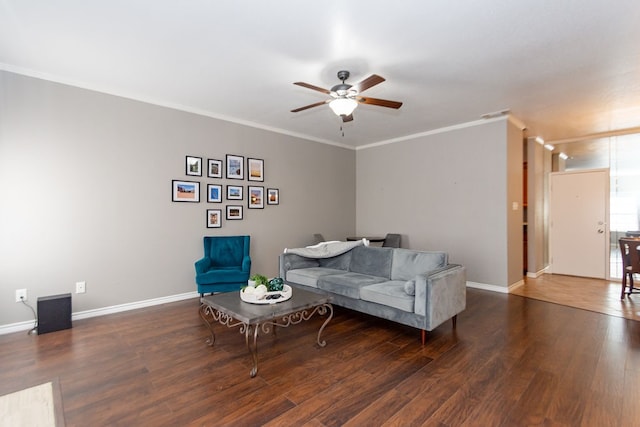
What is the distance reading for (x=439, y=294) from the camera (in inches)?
117

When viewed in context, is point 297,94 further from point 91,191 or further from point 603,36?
point 603,36

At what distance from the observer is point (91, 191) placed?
12.2ft

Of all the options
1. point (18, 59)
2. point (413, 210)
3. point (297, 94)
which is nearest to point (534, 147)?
point (413, 210)

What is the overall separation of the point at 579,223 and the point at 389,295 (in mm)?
5393

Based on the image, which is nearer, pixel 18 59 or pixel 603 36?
pixel 603 36

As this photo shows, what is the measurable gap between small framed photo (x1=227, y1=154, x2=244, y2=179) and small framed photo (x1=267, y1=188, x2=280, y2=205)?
58 centimetres

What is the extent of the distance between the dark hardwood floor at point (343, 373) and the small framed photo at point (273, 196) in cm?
245

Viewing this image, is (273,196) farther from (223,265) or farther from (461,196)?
(461,196)

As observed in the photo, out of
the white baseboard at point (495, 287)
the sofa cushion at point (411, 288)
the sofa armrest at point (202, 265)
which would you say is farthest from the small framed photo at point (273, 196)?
the white baseboard at point (495, 287)

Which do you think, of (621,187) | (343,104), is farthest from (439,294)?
(621,187)

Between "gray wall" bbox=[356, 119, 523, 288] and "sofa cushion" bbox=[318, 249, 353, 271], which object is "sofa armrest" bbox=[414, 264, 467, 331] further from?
"gray wall" bbox=[356, 119, 523, 288]

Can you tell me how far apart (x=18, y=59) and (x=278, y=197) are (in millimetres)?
3564

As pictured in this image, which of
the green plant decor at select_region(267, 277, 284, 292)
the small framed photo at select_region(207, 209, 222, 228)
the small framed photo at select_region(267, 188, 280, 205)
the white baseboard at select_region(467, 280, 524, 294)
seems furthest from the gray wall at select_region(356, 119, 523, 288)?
the green plant decor at select_region(267, 277, 284, 292)

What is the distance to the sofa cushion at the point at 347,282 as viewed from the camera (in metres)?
3.44
